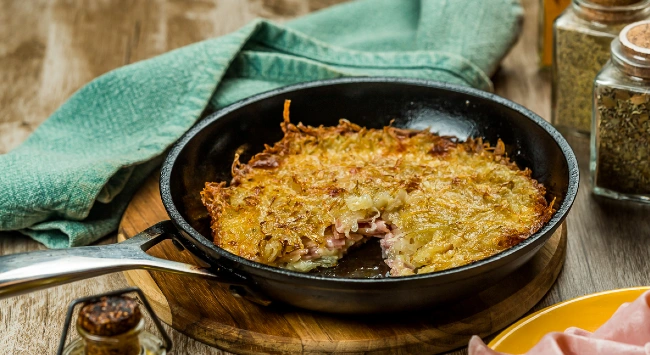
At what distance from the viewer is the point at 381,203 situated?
271cm

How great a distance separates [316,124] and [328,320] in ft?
3.52

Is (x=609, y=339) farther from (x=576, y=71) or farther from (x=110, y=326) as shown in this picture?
(x=576, y=71)

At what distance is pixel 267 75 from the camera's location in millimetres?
3639

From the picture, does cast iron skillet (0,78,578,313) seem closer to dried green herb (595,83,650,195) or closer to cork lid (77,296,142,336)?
cork lid (77,296,142,336)

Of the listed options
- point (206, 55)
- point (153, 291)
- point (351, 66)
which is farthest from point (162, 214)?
point (351, 66)

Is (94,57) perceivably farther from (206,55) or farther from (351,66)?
(351,66)

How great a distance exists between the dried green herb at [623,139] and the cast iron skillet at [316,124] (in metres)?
0.27

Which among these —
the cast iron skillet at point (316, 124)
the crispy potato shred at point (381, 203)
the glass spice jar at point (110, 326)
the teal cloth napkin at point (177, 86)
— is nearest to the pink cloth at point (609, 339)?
the cast iron skillet at point (316, 124)

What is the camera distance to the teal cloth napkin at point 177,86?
9.91 ft

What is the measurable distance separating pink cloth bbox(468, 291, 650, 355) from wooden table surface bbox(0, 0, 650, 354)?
1.65 feet

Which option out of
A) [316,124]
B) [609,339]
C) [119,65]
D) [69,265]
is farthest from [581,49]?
[119,65]

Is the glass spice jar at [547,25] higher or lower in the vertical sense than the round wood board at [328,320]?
higher

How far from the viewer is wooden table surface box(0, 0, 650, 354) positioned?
271cm

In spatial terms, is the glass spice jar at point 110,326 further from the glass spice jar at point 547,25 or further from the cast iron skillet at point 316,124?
the glass spice jar at point 547,25
